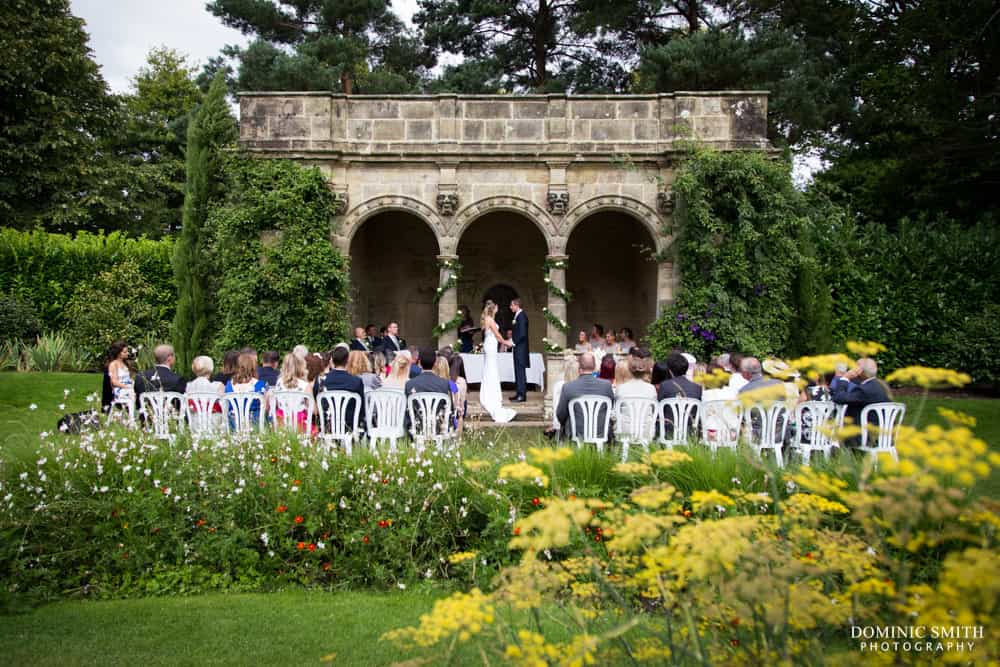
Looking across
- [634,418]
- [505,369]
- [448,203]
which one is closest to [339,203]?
[448,203]

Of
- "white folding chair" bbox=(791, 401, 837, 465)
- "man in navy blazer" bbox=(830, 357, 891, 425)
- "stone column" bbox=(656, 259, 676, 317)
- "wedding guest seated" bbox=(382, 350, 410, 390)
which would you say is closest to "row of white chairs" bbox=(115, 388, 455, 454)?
"wedding guest seated" bbox=(382, 350, 410, 390)

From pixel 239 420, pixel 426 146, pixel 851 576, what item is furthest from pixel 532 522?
pixel 426 146

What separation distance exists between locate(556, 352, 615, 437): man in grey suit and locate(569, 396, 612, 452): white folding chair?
3 centimetres

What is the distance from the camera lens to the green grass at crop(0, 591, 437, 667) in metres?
3.67

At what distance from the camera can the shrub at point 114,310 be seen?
1394 centimetres

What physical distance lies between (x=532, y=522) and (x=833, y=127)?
21007mm

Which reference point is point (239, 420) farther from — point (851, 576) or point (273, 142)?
point (273, 142)

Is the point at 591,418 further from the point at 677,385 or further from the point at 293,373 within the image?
the point at 293,373

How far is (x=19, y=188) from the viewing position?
62.2ft

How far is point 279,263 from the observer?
12336 millimetres

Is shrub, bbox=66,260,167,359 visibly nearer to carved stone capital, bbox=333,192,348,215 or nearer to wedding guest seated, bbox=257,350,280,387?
carved stone capital, bbox=333,192,348,215

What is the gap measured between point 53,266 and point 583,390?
43.0 feet

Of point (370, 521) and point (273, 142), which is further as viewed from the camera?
point (273, 142)

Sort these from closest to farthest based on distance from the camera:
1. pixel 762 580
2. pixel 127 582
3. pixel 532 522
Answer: pixel 762 580 < pixel 532 522 < pixel 127 582
